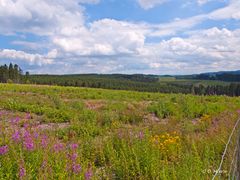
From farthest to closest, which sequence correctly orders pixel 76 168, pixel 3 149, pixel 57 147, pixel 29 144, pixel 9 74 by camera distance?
pixel 9 74 < pixel 57 147 < pixel 29 144 < pixel 3 149 < pixel 76 168

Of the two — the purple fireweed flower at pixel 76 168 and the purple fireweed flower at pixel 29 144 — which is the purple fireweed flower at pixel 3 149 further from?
the purple fireweed flower at pixel 76 168

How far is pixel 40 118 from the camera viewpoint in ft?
42.6

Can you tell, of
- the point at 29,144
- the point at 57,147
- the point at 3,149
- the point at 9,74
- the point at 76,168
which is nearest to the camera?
the point at 76,168

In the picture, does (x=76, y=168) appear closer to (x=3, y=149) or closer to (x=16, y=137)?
(x=3, y=149)

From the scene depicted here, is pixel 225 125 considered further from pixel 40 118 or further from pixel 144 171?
pixel 40 118

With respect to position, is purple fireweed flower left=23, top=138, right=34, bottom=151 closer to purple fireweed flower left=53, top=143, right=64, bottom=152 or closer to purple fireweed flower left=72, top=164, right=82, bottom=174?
purple fireweed flower left=53, top=143, right=64, bottom=152

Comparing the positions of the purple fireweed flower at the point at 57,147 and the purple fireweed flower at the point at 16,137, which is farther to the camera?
the purple fireweed flower at the point at 16,137

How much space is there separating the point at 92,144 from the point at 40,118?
251 inches

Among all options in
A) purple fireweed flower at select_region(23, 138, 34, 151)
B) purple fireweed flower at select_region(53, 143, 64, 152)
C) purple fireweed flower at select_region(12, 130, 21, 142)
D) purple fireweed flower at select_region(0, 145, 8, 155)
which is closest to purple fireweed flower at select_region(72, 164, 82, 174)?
purple fireweed flower at select_region(53, 143, 64, 152)

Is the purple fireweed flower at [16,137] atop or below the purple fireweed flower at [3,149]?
atop

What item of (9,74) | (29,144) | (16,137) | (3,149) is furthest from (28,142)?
(9,74)

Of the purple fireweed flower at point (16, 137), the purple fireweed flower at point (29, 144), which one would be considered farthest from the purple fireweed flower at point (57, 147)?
the purple fireweed flower at point (16, 137)

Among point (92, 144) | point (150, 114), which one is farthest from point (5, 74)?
point (92, 144)

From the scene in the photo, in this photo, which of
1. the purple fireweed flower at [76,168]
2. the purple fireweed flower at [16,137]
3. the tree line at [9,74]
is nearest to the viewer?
the purple fireweed flower at [76,168]
